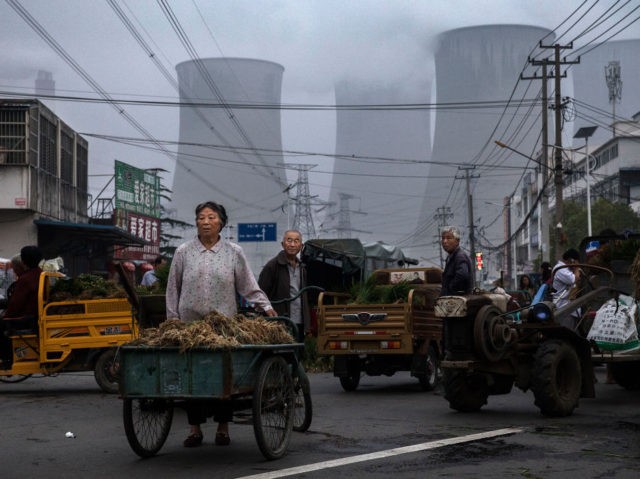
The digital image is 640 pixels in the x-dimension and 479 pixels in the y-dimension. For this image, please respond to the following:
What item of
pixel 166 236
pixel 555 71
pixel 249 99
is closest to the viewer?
pixel 555 71

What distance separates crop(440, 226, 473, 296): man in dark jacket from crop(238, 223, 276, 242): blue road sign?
42674 mm

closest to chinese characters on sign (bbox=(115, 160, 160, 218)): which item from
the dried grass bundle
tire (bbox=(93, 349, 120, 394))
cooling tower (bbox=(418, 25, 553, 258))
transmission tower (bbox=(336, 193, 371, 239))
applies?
cooling tower (bbox=(418, 25, 553, 258))

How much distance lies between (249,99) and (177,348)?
77.6 m

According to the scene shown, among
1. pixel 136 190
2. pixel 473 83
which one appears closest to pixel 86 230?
pixel 136 190

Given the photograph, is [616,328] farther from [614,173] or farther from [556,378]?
[614,173]

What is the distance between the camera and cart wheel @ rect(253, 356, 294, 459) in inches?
280

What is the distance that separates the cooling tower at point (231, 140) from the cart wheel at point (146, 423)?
2934 inches

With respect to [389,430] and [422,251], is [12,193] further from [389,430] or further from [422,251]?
[422,251]

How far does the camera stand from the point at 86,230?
3522cm

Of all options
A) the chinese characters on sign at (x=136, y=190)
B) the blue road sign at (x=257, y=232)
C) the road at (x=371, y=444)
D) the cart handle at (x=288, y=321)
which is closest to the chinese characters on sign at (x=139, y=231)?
the chinese characters on sign at (x=136, y=190)

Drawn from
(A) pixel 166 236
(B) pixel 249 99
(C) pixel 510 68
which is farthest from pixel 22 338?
(C) pixel 510 68

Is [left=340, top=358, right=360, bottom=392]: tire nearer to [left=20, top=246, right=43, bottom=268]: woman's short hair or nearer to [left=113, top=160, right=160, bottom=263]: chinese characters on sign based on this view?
[left=20, top=246, right=43, bottom=268]: woman's short hair

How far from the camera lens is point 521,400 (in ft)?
38.5

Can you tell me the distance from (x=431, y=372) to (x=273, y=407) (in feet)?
21.5
